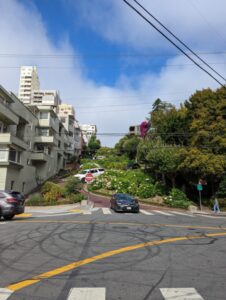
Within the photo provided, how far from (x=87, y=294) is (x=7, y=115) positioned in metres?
29.8

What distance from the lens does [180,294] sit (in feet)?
17.3

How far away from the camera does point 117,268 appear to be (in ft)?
22.8

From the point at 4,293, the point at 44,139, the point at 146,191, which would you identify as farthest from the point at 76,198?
the point at 4,293

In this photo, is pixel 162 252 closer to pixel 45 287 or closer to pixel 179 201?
pixel 45 287

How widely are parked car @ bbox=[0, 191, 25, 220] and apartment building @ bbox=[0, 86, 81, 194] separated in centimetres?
1334

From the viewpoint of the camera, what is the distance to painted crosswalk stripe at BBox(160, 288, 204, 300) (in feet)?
16.8

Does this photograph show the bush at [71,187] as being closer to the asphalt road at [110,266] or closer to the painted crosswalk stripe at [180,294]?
the asphalt road at [110,266]

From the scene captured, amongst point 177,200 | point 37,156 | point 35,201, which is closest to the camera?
point 35,201

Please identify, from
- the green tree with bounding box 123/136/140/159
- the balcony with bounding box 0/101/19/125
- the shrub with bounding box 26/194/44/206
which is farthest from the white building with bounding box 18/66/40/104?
the shrub with bounding box 26/194/44/206

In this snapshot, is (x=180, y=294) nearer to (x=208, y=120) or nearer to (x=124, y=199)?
(x=124, y=199)

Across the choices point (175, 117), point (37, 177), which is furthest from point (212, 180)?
point (37, 177)

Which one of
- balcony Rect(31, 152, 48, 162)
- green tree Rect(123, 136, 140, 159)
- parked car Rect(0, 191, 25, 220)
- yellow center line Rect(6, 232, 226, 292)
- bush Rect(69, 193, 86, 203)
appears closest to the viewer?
yellow center line Rect(6, 232, 226, 292)

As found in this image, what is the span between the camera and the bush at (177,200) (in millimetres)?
31628

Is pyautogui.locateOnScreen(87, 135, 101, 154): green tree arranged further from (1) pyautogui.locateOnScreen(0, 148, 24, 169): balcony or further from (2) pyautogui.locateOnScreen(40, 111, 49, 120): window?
(1) pyautogui.locateOnScreen(0, 148, 24, 169): balcony
